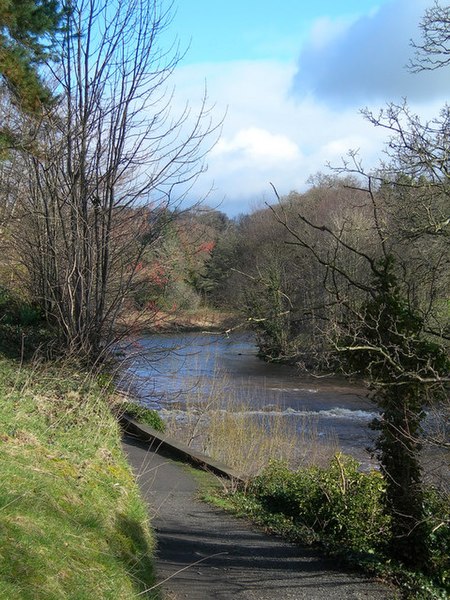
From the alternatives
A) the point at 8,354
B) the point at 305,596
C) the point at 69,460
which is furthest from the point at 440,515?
the point at 8,354

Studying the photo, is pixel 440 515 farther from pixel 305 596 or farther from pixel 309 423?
pixel 309 423

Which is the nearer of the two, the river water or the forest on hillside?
the forest on hillside

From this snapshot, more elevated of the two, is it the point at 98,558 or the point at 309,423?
the point at 98,558

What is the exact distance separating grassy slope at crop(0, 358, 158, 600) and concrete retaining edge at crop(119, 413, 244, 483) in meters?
4.87

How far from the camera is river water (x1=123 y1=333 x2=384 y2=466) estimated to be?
15.3 meters

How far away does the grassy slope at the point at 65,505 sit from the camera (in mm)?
4129

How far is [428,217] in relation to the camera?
10023mm

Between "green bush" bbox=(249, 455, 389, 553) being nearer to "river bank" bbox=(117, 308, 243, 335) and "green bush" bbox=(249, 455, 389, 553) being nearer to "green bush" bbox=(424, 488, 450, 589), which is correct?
"green bush" bbox=(424, 488, 450, 589)

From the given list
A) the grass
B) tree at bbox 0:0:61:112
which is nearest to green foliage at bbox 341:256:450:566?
the grass

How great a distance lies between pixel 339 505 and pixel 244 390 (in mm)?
17421

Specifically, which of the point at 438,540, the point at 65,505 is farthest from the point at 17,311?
the point at 65,505

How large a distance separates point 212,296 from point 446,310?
68.2ft

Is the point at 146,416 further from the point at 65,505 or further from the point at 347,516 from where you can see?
the point at 65,505

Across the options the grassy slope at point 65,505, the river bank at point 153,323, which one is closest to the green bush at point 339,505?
the river bank at point 153,323
